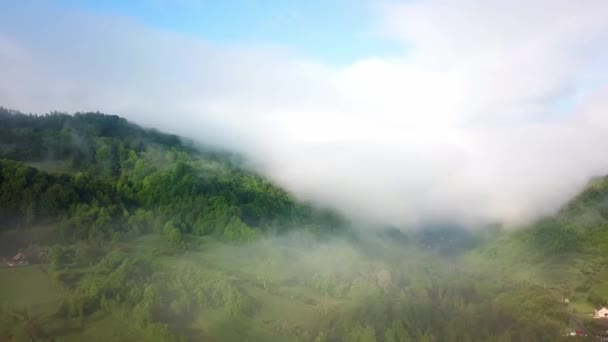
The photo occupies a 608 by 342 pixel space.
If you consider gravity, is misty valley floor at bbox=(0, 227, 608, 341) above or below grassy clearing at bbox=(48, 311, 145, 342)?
above

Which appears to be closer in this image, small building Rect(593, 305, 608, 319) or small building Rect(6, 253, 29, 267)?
small building Rect(6, 253, 29, 267)

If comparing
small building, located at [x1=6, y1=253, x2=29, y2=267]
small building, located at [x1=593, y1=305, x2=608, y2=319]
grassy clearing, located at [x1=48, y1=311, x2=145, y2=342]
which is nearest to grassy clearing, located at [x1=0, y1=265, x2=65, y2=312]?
small building, located at [x1=6, y1=253, x2=29, y2=267]

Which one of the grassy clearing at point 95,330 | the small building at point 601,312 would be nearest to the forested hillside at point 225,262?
the grassy clearing at point 95,330

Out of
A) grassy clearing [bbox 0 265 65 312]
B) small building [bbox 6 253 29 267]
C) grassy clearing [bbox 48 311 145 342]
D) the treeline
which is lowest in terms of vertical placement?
grassy clearing [bbox 48 311 145 342]

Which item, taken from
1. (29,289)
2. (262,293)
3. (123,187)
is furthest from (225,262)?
(29,289)

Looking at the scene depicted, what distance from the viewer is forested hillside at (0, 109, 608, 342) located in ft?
102

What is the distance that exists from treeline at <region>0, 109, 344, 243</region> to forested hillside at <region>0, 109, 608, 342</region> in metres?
0.18

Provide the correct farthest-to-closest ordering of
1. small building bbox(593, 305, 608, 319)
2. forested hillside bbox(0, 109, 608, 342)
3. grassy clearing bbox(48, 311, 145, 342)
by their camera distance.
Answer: small building bbox(593, 305, 608, 319) < forested hillside bbox(0, 109, 608, 342) < grassy clearing bbox(48, 311, 145, 342)

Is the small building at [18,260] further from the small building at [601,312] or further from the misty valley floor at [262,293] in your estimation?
the small building at [601,312]

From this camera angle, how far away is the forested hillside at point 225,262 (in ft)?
102

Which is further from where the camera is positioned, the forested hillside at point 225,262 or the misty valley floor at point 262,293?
the forested hillside at point 225,262

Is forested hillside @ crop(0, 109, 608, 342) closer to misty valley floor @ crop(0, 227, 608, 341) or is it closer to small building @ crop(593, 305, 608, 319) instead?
misty valley floor @ crop(0, 227, 608, 341)

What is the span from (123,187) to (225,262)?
14.6 m

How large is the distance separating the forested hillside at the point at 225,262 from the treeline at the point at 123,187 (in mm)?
184
